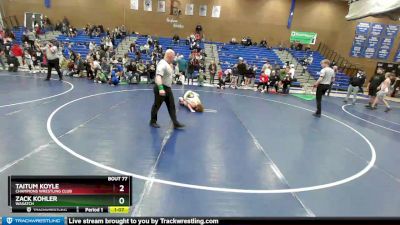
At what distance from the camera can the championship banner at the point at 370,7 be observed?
3.66 m

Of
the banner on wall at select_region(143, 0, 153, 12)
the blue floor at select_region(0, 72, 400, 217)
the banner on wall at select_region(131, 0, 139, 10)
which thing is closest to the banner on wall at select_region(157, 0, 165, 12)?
the banner on wall at select_region(143, 0, 153, 12)

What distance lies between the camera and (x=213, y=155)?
548 centimetres

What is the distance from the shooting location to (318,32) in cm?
2458

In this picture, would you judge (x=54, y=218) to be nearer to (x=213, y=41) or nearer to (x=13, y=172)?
(x=13, y=172)

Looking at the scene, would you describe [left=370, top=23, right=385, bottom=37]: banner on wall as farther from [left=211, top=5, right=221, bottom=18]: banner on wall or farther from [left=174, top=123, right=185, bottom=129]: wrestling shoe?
[left=174, top=123, right=185, bottom=129]: wrestling shoe

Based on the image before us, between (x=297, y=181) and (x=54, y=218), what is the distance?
4.30 m

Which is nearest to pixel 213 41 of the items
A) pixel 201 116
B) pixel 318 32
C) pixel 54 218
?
pixel 318 32

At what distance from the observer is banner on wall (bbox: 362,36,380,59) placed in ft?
76.7

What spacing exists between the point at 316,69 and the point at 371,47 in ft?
19.9

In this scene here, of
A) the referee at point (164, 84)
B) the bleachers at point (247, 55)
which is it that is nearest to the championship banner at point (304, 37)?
the bleachers at point (247, 55)

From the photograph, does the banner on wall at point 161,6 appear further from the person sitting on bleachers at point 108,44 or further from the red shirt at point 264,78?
the red shirt at point 264,78

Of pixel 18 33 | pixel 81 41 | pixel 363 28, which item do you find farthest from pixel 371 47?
pixel 18 33

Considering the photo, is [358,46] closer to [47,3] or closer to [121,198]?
[47,3]

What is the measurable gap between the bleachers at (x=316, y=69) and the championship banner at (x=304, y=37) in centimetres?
128
